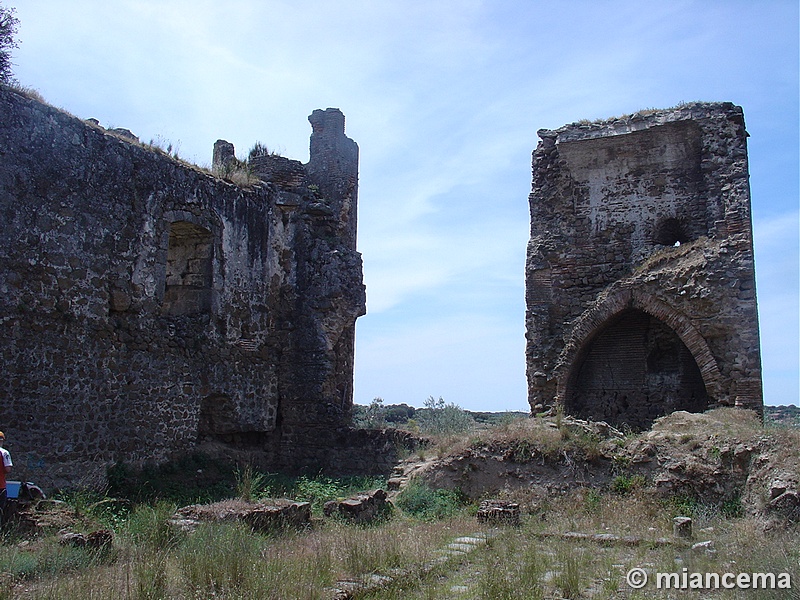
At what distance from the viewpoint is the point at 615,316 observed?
15.2 meters

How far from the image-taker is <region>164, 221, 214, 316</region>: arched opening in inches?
551

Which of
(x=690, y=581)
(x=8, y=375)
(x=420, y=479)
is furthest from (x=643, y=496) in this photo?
(x=8, y=375)

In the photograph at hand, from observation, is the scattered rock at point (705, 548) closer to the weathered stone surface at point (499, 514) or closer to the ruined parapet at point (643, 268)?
the weathered stone surface at point (499, 514)

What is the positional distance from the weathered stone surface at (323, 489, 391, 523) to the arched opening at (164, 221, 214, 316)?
17.3 ft

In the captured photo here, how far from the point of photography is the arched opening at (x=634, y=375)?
15.1 metres

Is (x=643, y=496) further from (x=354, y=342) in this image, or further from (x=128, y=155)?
(x=128, y=155)

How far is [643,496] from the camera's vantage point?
10328mm

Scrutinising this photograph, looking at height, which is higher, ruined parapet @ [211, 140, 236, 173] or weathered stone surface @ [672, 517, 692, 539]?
ruined parapet @ [211, 140, 236, 173]

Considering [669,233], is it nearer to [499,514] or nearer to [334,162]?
[334,162]

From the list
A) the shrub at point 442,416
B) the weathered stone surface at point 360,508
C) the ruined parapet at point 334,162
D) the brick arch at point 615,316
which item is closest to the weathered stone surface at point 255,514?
the weathered stone surface at point 360,508

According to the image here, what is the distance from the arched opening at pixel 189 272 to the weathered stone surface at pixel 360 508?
17.3 ft

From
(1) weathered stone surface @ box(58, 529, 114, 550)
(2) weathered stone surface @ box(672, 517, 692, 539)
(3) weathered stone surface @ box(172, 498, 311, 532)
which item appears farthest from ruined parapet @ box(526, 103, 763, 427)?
(1) weathered stone surface @ box(58, 529, 114, 550)

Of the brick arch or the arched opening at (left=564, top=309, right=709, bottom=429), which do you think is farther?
the arched opening at (left=564, top=309, right=709, bottom=429)

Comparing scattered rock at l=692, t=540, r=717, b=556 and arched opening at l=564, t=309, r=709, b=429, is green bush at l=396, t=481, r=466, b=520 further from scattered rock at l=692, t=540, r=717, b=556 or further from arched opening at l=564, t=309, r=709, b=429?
arched opening at l=564, t=309, r=709, b=429
